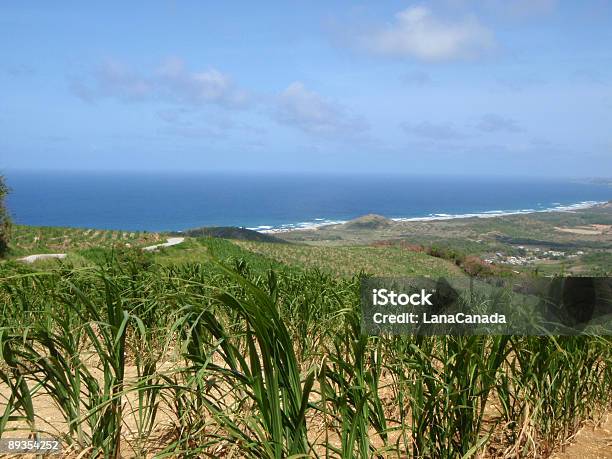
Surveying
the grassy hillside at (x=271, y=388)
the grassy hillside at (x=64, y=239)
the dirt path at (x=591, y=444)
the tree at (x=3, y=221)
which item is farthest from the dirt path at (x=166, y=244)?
the dirt path at (x=591, y=444)

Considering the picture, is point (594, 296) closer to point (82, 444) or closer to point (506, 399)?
point (506, 399)

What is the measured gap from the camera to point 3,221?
20.8 metres

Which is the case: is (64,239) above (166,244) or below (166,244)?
above

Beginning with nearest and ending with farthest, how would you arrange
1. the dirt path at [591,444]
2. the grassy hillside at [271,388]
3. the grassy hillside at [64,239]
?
1. the grassy hillside at [271,388]
2. the dirt path at [591,444]
3. the grassy hillside at [64,239]

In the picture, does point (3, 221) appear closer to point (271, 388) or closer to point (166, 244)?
point (166, 244)

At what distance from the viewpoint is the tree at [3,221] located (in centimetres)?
2053

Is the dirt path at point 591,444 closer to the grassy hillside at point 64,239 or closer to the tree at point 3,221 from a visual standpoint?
the grassy hillside at point 64,239

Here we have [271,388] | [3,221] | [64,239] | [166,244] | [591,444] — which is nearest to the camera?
[271,388]

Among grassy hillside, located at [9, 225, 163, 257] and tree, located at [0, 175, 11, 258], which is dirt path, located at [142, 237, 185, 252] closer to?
grassy hillside, located at [9, 225, 163, 257]

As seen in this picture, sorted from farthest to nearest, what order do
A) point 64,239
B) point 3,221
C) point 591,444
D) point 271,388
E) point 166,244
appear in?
1. point 166,244
2. point 64,239
3. point 3,221
4. point 591,444
5. point 271,388

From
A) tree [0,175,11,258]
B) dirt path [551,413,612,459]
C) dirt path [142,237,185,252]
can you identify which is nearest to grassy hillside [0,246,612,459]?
dirt path [551,413,612,459]

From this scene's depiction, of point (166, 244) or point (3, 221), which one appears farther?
point (166, 244)

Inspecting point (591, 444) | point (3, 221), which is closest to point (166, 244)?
point (3, 221)

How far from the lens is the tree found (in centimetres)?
2053
